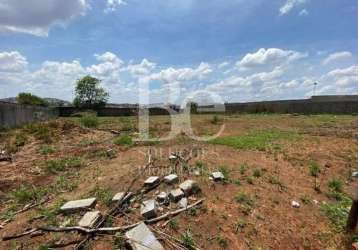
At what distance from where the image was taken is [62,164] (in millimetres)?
5387

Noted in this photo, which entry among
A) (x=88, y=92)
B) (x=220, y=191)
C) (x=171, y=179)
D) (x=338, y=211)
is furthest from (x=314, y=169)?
(x=88, y=92)

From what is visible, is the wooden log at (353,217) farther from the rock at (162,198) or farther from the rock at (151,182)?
the rock at (151,182)

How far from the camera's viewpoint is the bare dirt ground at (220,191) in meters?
2.67

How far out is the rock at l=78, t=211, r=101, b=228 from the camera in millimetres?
2629

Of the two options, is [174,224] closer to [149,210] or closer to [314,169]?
[149,210]

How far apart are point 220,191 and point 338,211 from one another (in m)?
1.60

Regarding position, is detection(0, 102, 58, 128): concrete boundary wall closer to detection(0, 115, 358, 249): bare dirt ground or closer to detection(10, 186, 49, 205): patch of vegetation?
detection(0, 115, 358, 249): bare dirt ground

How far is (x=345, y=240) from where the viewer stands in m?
2.67

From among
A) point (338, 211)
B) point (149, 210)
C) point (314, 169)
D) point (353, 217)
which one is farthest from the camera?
point (314, 169)

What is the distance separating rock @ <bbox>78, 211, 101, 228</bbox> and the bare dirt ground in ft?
0.46

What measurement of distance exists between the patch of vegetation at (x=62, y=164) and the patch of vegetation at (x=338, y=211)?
15.5 feet

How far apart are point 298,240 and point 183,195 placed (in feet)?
4.81

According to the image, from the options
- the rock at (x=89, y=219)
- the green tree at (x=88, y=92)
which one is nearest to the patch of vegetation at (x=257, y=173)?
the rock at (x=89, y=219)

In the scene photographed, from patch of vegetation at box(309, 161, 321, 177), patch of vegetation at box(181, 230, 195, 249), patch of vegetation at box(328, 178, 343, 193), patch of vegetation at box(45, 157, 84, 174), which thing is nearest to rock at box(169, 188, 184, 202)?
patch of vegetation at box(181, 230, 195, 249)
